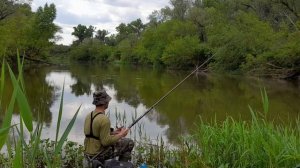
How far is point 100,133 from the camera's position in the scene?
14.3ft

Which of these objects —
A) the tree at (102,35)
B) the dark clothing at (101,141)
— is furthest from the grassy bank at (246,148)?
the tree at (102,35)

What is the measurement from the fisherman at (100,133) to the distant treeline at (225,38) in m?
18.0

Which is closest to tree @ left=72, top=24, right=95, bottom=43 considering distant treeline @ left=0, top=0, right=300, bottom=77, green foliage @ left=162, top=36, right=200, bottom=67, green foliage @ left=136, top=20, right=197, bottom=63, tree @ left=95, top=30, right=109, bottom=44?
tree @ left=95, top=30, right=109, bottom=44

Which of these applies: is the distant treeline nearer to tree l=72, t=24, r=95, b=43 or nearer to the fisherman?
the fisherman

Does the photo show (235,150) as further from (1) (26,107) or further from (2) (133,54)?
(2) (133,54)

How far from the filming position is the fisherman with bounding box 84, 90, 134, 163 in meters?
4.31

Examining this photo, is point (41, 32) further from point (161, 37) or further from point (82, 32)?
point (82, 32)

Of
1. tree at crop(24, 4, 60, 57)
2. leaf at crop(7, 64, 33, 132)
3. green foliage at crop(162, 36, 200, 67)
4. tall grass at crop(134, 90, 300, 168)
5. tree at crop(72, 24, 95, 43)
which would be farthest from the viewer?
tree at crop(72, 24, 95, 43)

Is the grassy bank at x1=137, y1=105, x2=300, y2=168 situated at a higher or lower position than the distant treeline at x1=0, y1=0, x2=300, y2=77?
lower

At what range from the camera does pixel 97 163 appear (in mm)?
4410

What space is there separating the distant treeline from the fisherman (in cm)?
1802

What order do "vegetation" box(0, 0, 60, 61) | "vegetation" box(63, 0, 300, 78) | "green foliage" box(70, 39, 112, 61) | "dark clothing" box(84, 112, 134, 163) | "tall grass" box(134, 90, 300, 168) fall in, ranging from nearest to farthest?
1. "tall grass" box(134, 90, 300, 168)
2. "dark clothing" box(84, 112, 134, 163)
3. "vegetation" box(63, 0, 300, 78)
4. "vegetation" box(0, 0, 60, 61)
5. "green foliage" box(70, 39, 112, 61)

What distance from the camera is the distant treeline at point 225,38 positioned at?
31.7 m

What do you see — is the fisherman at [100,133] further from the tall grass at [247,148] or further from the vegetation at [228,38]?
the vegetation at [228,38]
